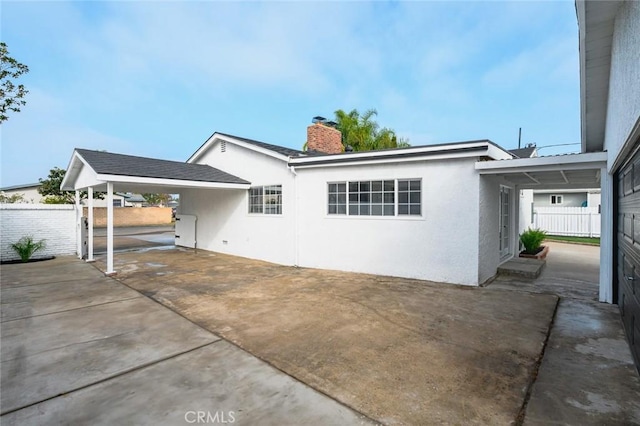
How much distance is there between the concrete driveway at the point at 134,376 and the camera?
271cm

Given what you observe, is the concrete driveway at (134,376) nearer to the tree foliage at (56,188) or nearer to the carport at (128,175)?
the carport at (128,175)

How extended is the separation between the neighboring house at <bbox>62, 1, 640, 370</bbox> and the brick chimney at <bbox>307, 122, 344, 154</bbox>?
11.3 ft

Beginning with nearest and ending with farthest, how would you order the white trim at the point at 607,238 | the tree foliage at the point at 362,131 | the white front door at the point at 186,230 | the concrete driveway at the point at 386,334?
1. the concrete driveway at the point at 386,334
2. the white trim at the point at 607,238
3. the white front door at the point at 186,230
4. the tree foliage at the point at 362,131

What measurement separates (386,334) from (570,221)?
19.4 metres

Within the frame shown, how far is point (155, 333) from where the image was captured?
4570mm

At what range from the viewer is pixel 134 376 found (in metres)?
3.37

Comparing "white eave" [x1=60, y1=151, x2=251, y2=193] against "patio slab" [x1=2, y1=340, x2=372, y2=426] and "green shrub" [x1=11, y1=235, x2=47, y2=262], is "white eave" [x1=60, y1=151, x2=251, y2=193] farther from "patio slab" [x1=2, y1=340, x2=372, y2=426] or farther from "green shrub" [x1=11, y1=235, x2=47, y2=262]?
"patio slab" [x1=2, y1=340, x2=372, y2=426]

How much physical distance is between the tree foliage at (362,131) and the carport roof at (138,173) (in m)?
13.0

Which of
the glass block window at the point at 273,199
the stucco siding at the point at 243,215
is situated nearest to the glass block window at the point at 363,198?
the stucco siding at the point at 243,215

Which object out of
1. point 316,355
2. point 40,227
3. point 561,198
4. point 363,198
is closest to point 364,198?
point 363,198

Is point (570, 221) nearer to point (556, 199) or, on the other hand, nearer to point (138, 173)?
point (556, 199)

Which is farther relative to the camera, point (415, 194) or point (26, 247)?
point (26, 247)

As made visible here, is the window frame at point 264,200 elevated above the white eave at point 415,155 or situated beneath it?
situated beneath

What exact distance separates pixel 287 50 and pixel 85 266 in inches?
492
